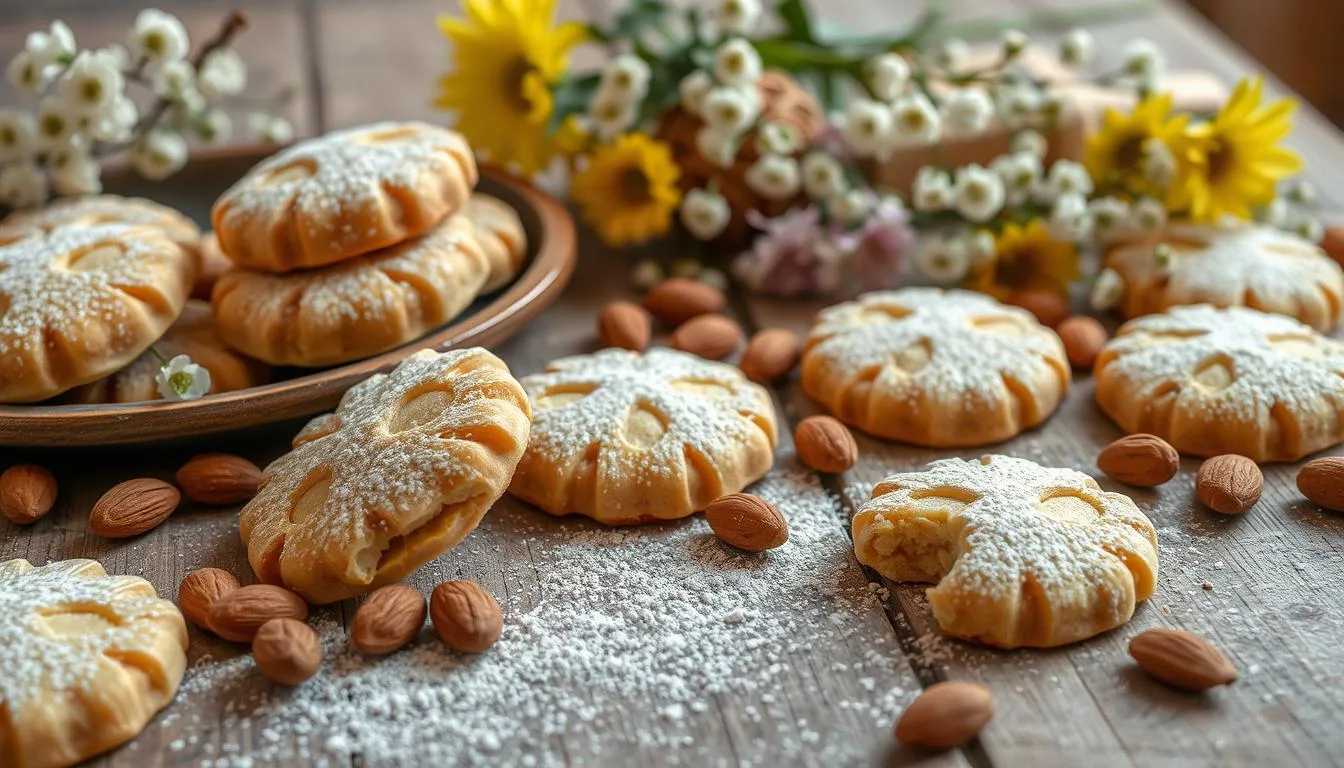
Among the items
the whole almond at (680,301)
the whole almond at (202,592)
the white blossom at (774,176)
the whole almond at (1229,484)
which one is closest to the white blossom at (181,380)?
the whole almond at (202,592)

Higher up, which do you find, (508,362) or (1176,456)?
(1176,456)

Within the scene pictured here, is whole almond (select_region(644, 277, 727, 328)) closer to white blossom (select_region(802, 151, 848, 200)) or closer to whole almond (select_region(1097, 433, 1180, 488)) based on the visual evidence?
white blossom (select_region(802, 151, 848, 200))

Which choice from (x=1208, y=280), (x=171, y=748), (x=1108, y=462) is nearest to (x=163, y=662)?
(x=171, y=748)

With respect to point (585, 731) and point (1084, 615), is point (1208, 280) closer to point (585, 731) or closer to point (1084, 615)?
point (1084, 615)

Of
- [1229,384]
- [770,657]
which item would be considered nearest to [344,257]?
[770,657]

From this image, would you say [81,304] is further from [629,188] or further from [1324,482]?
[1324,482]

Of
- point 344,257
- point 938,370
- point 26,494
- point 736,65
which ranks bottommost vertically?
point 26,494

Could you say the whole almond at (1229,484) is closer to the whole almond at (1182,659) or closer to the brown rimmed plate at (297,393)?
the whole almond at (1182,659)
